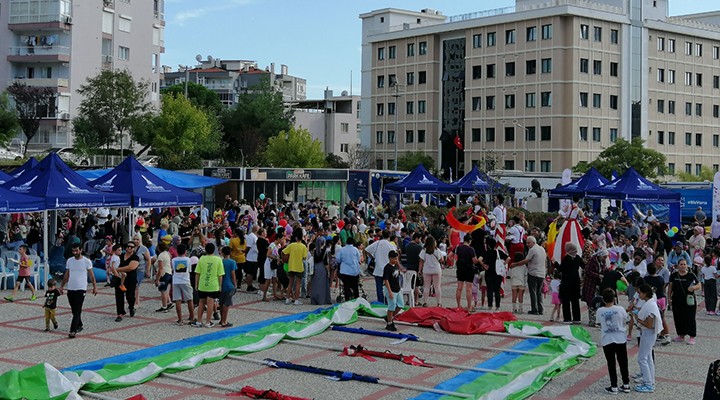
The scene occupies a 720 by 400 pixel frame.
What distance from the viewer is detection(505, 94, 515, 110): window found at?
73188 millimetres

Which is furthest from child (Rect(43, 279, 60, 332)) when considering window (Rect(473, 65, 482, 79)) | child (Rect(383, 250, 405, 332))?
window (Rect(473, 65, 482, 79))

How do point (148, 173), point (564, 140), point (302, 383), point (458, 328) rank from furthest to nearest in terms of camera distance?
point (564, 140) → point (148, 173) → point (458, 328) → point (302, 383)

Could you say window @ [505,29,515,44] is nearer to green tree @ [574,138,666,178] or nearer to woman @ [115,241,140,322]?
green tree @ [574,138,666,178]

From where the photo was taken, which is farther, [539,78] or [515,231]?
[539,78]

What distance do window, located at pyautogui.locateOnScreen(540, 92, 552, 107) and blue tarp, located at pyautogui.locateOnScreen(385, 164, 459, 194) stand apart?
120 ft

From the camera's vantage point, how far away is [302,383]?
1198 cm

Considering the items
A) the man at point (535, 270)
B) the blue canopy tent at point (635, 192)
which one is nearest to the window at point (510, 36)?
the blue canopy tent at point (635, 192)

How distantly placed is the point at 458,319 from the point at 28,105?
51.0 metres

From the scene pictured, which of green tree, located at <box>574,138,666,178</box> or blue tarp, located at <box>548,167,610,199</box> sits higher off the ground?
green tree, located at <box>574,138,666,178</box>

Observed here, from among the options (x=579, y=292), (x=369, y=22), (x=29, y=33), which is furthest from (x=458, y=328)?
(x=369, y=22)

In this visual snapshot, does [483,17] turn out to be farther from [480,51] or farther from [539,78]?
[539,78]

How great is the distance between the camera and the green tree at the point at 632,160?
187ft

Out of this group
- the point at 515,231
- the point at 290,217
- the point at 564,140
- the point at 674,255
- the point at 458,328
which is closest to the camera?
the point at 458,328

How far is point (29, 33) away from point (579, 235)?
54.4 m
